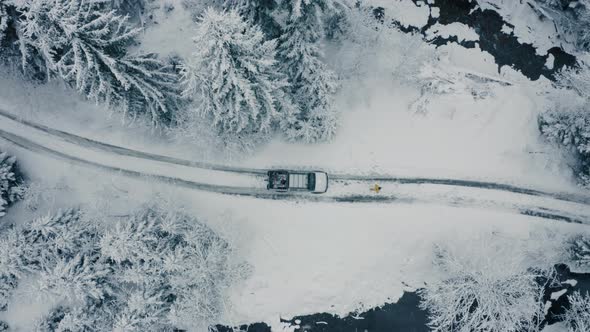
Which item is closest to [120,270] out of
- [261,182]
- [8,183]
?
[8,183]

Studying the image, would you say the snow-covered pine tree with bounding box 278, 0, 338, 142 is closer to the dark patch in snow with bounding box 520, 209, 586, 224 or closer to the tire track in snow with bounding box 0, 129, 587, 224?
the tire track in snow with bounding box 0, 129, 587, 224

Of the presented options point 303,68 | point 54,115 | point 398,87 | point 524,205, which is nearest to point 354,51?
point 398,87

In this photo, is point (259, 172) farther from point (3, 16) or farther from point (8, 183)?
point (3, 16)

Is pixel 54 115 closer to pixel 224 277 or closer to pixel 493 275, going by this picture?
pixel 224 277

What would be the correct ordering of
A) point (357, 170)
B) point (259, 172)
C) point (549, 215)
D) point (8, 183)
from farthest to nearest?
point (549, 215)
point (357, 170)
point (259, 172)
point (8, 183)

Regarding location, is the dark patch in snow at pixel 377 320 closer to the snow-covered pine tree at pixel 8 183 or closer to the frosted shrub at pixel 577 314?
the frosted shrub at pixel 577 314
